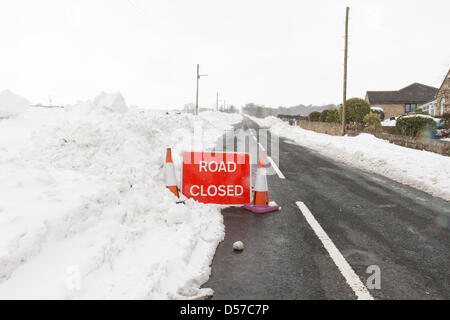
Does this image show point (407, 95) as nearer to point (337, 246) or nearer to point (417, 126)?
point (417, 126)

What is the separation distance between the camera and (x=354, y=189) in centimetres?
743

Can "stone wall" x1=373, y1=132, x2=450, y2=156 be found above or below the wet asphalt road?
above

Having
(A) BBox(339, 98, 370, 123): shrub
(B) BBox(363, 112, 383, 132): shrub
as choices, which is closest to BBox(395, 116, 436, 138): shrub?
(B) BBox(363, 112, 383, 132): shrub

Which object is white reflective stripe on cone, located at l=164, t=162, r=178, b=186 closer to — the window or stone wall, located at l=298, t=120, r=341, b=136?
stone wall, located at l=298, t=120, r=341, b=136

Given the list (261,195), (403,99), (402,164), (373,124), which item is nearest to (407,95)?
(403,99)

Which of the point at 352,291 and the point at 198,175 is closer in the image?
the point at 352,291

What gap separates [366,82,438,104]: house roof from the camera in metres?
58.8

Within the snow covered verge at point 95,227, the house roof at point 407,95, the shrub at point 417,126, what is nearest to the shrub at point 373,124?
the shrub at point 417,126

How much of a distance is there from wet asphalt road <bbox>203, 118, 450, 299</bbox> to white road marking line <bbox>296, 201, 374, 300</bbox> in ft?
0.20

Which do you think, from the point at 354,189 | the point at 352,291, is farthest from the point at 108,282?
the point at 354,189

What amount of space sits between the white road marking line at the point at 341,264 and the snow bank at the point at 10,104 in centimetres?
860
